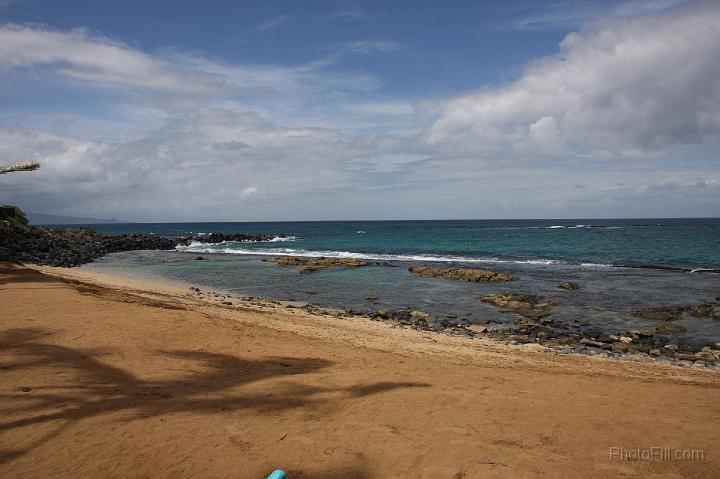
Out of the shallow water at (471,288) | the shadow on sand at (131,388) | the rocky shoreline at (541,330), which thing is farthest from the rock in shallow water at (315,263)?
the shadow on sand at (131,388)

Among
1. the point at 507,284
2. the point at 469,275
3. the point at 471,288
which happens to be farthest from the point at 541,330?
the point at 469,275

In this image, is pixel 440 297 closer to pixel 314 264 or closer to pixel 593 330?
pixel 593 330

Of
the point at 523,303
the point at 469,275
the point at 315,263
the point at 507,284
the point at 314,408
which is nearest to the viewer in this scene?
the point at 314,408

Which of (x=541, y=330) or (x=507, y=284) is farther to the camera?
(x=507, y=284)

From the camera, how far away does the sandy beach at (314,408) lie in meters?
5.16

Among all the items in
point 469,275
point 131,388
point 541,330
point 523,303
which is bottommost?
point 541,330

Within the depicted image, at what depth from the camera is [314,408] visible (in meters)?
6.73

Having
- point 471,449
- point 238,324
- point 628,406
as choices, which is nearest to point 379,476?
point 471,449

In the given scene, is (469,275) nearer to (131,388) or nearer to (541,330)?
(541,330)

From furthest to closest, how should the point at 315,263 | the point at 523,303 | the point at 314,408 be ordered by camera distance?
1. the point at 315,263
2. the point at 523,303
3. the point at 314,408

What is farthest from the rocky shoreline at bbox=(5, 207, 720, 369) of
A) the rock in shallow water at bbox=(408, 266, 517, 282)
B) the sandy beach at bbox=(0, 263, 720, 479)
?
the sandy beach at bbox=(0, 263, 720, 479)

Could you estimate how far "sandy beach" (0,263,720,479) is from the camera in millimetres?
5160

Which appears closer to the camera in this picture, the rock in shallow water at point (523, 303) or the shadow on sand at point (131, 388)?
the shadow on sand at point (131, 388)

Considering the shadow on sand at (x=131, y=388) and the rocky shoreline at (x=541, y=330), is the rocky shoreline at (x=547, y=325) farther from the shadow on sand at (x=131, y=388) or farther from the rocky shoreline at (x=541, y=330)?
the shadow on sand at (x=131, y=388)
